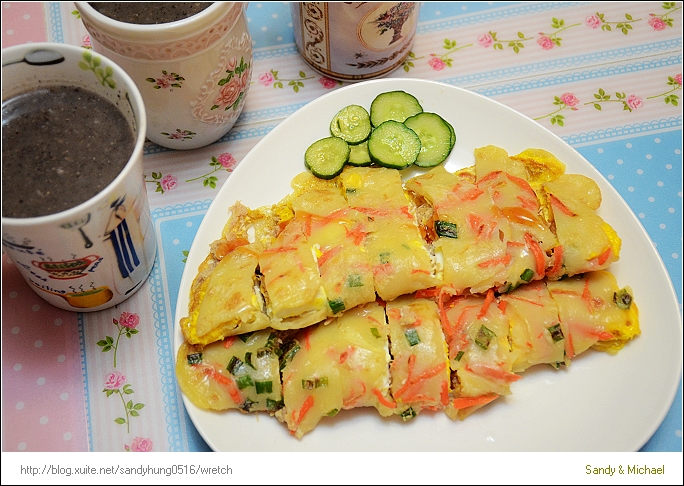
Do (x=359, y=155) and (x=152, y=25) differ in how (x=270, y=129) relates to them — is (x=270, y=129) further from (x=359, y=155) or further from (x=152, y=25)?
(x=152, y=25)

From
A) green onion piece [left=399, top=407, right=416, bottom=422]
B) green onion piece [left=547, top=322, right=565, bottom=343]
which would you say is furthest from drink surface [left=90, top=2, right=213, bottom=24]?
green onion piece [left=547, top=322, right=565, bottom=343]

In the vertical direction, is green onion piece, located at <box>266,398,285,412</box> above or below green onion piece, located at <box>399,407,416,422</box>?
above

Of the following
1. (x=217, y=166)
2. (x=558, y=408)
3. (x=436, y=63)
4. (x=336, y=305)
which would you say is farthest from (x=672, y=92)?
(x=217, y=166)

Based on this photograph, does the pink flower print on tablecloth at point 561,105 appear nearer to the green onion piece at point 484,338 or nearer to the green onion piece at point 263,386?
the green onion piece at point 484,338

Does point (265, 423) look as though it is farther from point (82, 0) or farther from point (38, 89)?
point (82, 0)

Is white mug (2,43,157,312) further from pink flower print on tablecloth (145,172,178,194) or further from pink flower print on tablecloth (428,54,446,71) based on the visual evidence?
pink flower print on tablecloth (428,54,446,71)

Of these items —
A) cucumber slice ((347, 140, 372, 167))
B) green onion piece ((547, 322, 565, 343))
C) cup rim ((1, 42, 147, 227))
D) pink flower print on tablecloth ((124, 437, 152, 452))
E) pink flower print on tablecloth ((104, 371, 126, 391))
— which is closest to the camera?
cup rim ((1, 42, 147, 227))

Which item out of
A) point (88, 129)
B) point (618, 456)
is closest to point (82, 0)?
point (88, 129)
